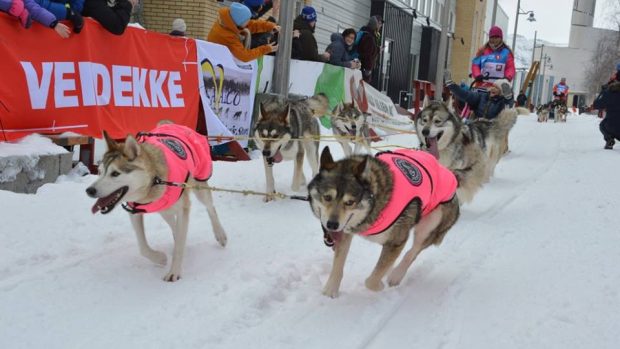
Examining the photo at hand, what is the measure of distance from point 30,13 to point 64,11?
358mm

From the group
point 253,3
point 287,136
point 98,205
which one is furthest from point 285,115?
point 253,3

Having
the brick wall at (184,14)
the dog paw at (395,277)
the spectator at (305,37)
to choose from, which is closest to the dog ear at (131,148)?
the dog paw at (395,277)

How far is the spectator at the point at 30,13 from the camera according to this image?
387cm

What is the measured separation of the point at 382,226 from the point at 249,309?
746 mm

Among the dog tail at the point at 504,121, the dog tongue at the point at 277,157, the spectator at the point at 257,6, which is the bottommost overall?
the dog tongue at the point at 277,157

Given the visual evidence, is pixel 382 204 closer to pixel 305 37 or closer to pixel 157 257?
pixel 157 257

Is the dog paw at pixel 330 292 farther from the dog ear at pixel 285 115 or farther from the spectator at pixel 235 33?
the spectator at pixel 235 33

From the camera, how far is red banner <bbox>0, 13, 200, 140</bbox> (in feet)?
13.2

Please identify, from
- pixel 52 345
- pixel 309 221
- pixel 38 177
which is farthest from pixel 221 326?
pixel 38 177

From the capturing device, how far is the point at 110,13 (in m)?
4.75

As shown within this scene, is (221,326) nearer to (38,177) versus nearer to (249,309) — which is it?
(249,309)

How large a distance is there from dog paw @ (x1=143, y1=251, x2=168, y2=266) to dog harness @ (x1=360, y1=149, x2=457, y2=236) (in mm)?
1131

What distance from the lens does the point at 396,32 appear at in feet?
57.1

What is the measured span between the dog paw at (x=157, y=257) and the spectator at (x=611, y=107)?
9.18m
